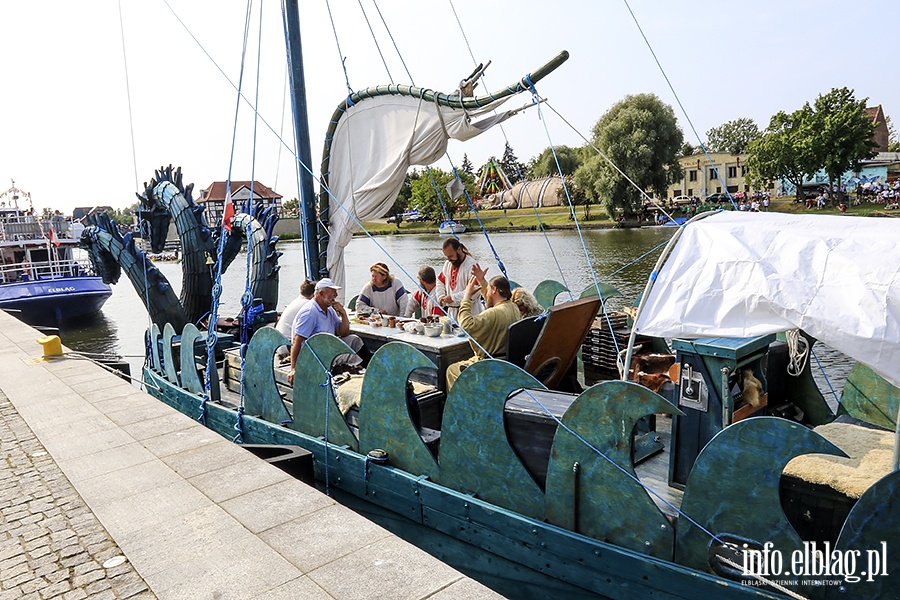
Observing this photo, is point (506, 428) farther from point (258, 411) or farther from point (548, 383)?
point (258, 411)

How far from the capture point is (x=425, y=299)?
8.44m

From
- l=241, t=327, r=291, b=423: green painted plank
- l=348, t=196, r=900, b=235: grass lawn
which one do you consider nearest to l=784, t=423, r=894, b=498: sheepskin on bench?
l=241, t=327, r=291, b=423: green painted plank

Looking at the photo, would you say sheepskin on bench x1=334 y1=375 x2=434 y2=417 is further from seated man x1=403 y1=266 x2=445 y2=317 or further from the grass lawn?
the grass lawn

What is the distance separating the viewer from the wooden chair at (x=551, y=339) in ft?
17.9

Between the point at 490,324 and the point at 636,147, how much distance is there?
40735 mm

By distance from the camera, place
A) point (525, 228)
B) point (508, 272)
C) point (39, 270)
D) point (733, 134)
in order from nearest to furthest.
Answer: point (508, 272) → point (39, 270) → point (525, 228) → point (733, 134)

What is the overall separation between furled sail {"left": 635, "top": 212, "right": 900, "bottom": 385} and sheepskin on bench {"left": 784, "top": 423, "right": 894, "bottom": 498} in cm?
72

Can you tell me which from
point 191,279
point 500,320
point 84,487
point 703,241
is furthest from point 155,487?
point 191,279

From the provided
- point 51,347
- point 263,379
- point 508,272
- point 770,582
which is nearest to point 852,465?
point 770,582

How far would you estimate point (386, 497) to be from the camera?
17.7 ft

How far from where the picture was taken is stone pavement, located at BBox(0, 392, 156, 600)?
3529 millimetres

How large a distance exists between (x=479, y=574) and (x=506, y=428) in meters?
1.31

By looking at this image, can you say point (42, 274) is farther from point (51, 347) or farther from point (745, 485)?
point (745, 485)

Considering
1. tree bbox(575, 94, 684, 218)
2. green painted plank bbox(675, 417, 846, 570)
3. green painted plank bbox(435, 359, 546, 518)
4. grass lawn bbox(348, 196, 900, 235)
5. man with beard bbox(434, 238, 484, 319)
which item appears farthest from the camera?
tree bbox(575, 94, 684, 218)
